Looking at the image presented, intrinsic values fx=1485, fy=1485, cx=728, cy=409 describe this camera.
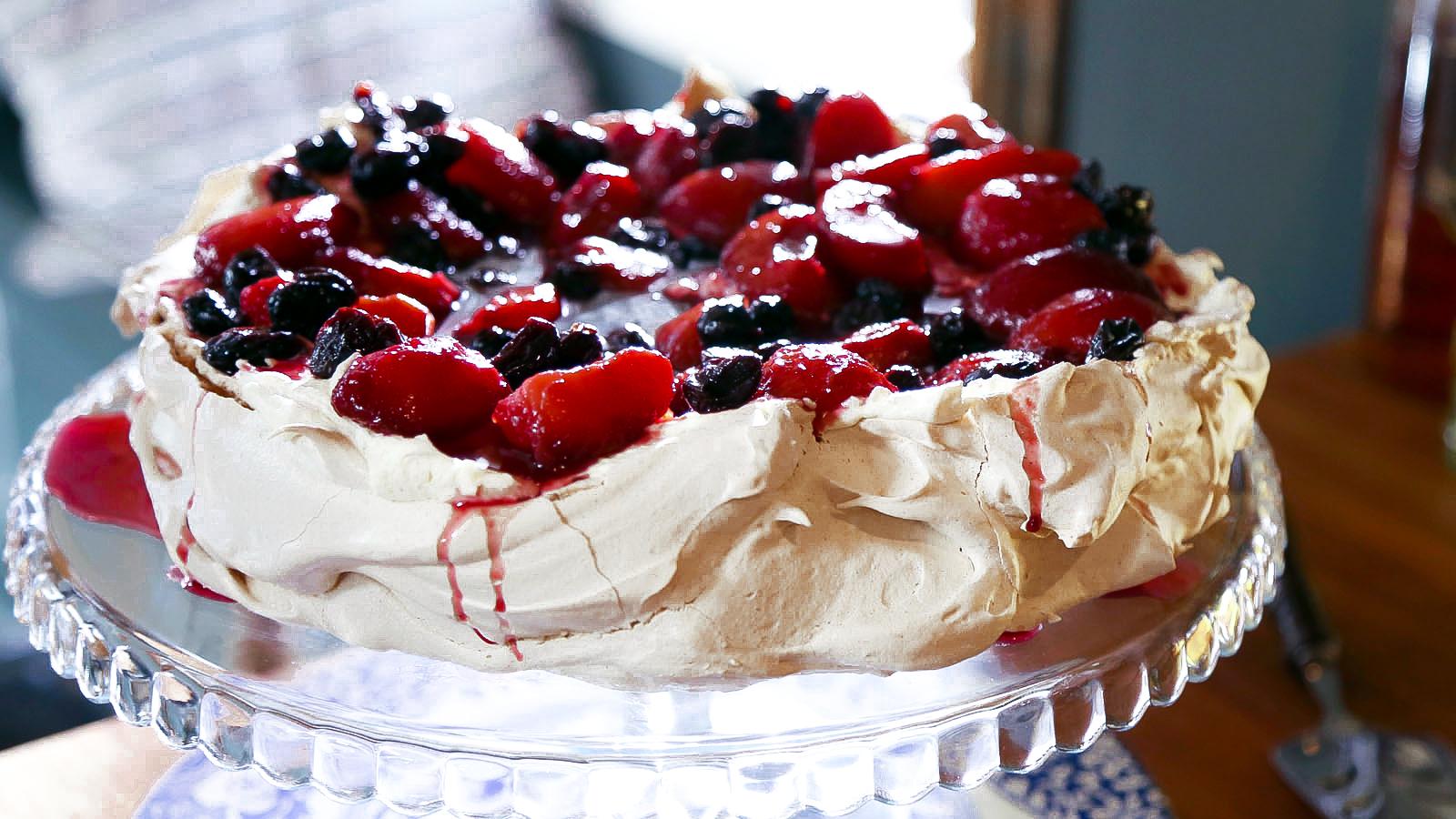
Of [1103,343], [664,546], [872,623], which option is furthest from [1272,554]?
[664,546]

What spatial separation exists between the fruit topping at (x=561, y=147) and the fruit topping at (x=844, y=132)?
21 centimetres

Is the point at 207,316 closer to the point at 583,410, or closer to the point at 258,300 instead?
the point at 258,300

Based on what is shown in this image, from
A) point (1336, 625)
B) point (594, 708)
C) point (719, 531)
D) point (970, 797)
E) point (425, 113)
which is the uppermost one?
point (425, 113)

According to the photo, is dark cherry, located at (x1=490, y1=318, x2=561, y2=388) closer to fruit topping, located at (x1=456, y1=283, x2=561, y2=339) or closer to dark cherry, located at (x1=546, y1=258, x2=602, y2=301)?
fruit topping, located at (x1=456, y1=283, x2=561, y2=339)

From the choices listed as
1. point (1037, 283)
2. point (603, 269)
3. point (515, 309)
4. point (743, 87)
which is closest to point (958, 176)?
point (1037, 283)

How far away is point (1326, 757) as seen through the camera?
150 cm

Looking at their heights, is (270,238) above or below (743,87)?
above

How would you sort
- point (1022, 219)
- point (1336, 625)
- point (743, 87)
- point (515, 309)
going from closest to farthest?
point (515, 309), point (1022, 219), point (1336, 625), point (743, 87)

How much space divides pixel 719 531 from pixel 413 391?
0.21 meters

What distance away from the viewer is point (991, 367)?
38.0 inches

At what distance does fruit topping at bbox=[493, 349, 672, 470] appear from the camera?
34.9 inches

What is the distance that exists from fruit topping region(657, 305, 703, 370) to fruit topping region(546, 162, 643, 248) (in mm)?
256

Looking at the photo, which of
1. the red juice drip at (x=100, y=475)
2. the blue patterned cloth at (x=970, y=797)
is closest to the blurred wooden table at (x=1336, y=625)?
the blue patterned cloth at (x=970, y=797)

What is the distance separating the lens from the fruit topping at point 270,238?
46.7 inches
